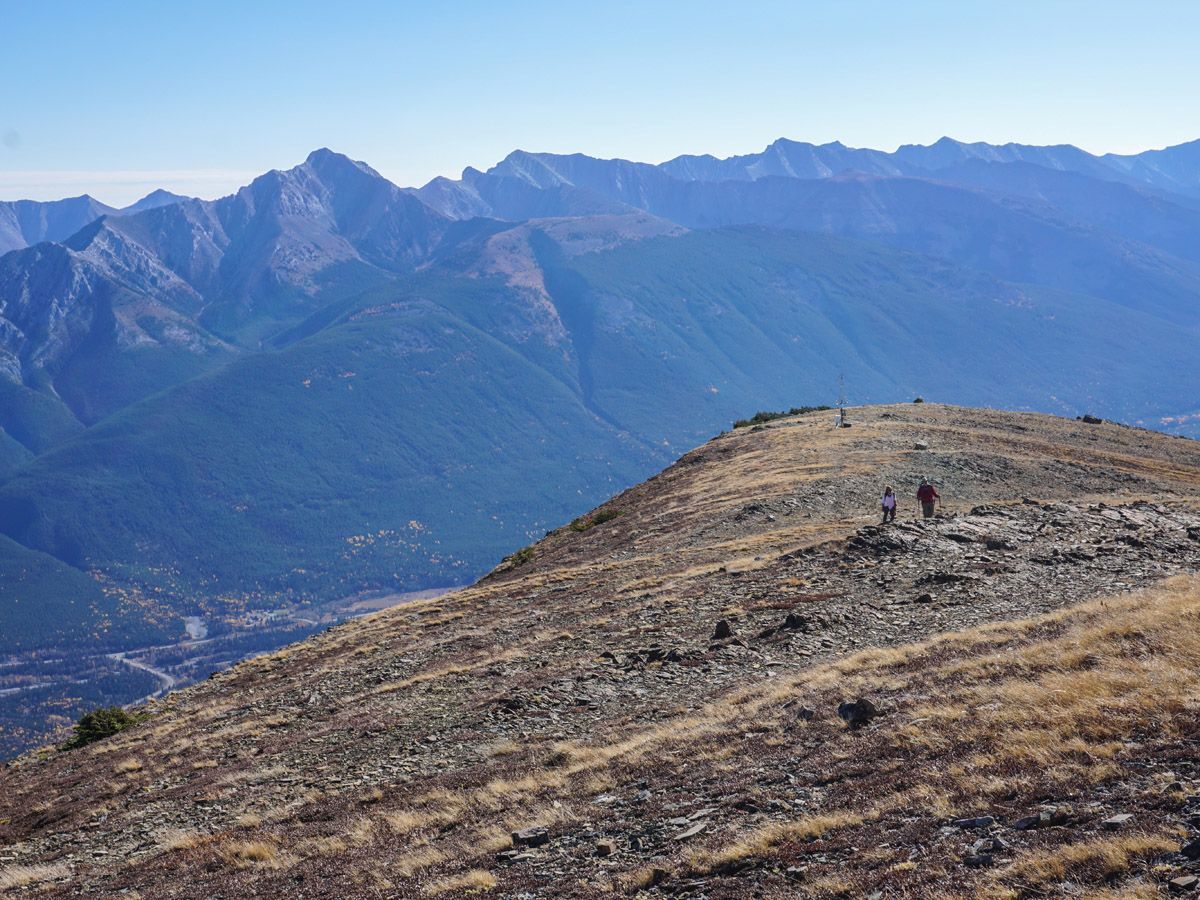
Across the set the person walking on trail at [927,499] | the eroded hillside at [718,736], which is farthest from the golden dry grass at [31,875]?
the person walking on trail at [927,499]

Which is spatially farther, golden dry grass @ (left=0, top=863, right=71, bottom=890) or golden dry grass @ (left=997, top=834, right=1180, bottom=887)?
golden dry grass @ (left=0, top=863, right=71, bottom=890)

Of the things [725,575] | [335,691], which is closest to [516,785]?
[335,691]

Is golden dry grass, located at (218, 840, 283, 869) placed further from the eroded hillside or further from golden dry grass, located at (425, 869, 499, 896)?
golden dry grass, located at (425, 869, 499, 896)

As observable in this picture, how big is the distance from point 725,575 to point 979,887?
2148cm

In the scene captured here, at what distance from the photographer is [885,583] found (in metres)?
28.9

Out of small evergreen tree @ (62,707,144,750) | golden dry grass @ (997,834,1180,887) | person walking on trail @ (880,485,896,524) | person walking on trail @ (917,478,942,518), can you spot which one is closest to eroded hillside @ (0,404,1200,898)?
golden dry grass @ (997,834,1180,887)

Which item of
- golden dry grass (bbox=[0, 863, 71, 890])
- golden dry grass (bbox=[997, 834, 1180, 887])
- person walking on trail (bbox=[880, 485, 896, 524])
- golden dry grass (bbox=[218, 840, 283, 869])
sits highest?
person walking on trail (bbox=[880, 485, 896, 524])

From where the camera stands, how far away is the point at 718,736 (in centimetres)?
1914

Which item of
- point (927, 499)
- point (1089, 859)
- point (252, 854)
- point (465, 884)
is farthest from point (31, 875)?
point (927, 499)

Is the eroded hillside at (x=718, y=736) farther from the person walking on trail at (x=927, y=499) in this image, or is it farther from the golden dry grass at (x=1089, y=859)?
the person walking on trail at (x=927, y=499)

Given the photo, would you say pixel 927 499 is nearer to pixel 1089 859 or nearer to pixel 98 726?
pixel 1089 859

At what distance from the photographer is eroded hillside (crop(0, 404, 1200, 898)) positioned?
44.0 ft

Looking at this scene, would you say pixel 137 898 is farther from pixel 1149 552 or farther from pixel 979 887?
pixel 1149 552

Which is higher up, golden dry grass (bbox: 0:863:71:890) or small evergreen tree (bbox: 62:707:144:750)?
golden dry grass (bbox: 0:863:71:890)
